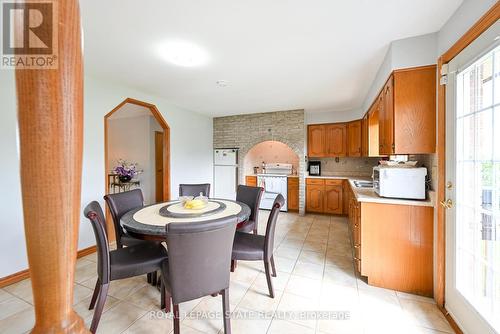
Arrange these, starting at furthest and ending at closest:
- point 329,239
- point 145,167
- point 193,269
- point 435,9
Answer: point 145,167, point 329,239, point 435,9, point 193,269

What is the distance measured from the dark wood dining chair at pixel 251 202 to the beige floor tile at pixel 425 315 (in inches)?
61.0

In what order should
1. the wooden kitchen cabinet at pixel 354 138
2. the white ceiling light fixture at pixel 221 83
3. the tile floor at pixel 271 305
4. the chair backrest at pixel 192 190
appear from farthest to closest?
the wooden kitchen cabinet at pixel 354 138 → the chair backrest at pixel 192 190 → the white ceiling light fixture at pixel 221 83 → the tile floor at pixel 271 305

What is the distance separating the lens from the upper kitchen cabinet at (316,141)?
4.93 meters

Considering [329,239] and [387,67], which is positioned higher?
[387,67]

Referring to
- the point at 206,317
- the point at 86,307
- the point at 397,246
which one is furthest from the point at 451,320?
the point at 86,307

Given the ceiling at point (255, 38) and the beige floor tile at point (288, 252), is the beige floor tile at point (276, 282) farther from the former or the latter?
the ceiling at point (255, 38)

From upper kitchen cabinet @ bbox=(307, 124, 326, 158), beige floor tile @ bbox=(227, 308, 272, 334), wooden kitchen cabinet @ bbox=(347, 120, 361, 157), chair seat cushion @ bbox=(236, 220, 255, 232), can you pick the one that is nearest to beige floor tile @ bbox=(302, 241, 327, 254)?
chair seat cushion @ bbox=(236, 220, 255, 232)

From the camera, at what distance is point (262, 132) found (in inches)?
198

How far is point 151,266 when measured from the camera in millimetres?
1680

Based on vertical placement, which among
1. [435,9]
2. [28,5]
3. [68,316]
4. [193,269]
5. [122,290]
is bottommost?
[122,290]

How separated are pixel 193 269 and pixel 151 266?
52 centimetres

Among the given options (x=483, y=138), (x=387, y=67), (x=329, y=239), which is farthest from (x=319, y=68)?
(x=329, y=239)

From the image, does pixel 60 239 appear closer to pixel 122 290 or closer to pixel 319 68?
pixel 122 290

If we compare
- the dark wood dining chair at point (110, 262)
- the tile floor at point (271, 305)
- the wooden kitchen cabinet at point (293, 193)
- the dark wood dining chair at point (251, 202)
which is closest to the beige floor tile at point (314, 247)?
the tile floor at point (271, 305)
